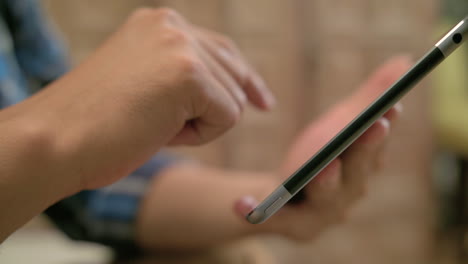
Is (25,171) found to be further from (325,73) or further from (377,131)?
(325,73)

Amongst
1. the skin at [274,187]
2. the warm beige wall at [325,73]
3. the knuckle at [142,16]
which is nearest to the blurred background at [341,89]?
the warm beige wall at [325,73]

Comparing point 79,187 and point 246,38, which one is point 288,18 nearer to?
point 246,38

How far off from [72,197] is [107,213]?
51 mm

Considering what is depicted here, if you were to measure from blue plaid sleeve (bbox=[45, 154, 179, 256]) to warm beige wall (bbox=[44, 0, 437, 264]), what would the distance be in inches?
25.8

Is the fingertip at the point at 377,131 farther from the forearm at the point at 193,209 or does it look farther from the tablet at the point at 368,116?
the forearm at the point at 193,209

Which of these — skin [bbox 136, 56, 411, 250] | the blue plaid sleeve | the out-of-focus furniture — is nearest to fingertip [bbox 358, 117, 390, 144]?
skin [bbox 136, 56, 411, 250]

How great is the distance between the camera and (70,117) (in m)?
0.31

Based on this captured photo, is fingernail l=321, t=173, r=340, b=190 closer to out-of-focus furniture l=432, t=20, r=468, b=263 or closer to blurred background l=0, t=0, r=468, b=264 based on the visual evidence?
blurred background l=0, t=0, r=468, b=264

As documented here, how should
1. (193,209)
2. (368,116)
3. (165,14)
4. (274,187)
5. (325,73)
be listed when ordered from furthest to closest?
1. (325,73)
2. (193,209)
3. (274,187)
4. (165,14)
5. (368,116)

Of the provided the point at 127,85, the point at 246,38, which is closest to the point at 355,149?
the point at 127,85

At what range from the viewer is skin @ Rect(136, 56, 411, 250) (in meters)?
0.38

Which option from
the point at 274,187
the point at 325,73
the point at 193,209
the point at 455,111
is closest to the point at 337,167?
the point at 274,187

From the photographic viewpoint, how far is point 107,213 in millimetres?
638

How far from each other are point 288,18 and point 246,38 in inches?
5.4
